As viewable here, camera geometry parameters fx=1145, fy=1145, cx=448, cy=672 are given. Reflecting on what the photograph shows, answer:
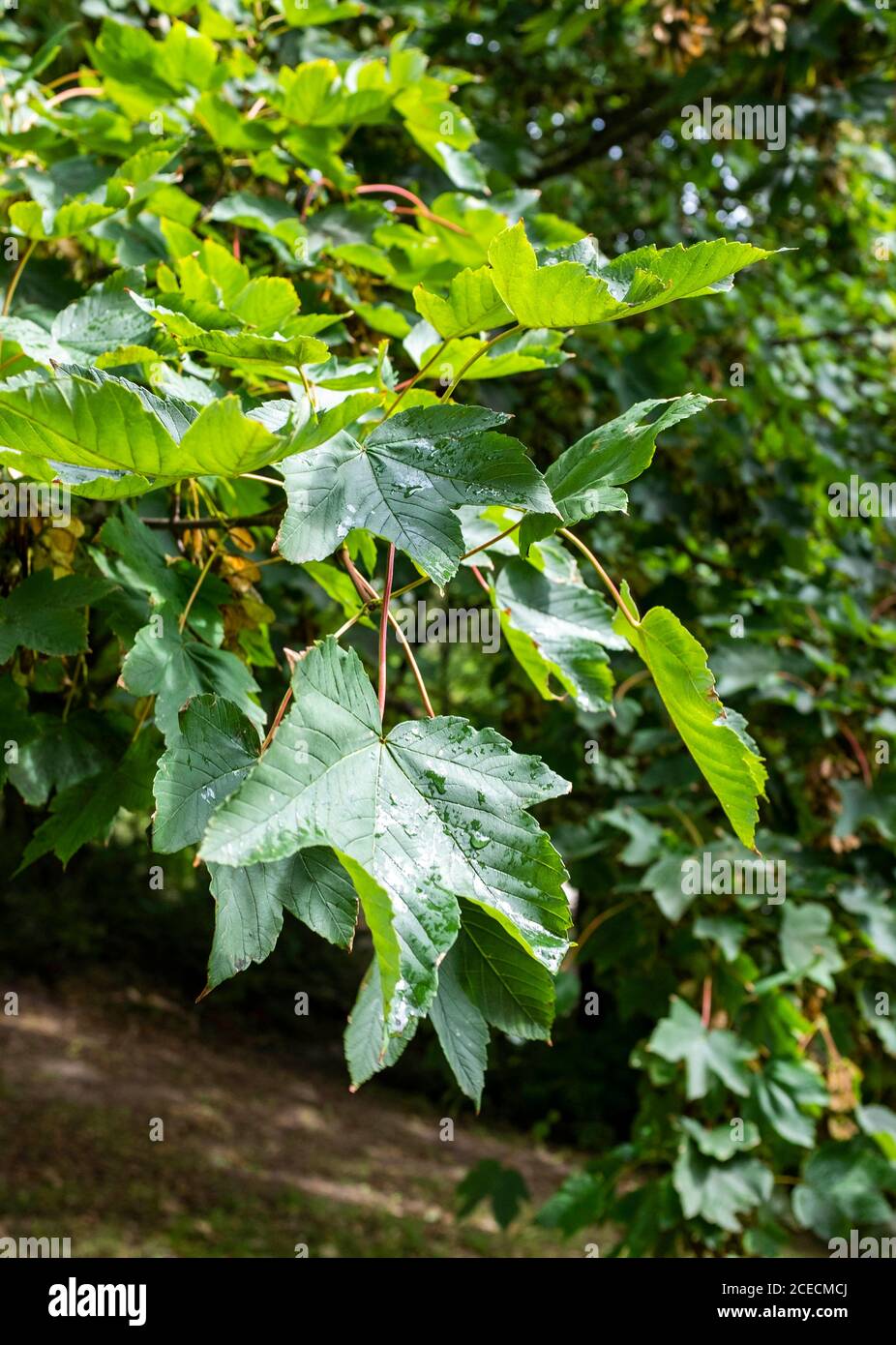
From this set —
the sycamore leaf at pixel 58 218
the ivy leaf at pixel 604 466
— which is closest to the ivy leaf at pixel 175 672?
the ivy leaf at pixel 604 466

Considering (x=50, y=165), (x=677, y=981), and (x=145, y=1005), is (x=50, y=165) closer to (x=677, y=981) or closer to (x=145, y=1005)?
(x=677, y=981)

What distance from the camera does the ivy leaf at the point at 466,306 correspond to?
2.86 feet

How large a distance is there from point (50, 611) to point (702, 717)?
612 millimetres

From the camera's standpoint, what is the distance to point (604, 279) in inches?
32.5

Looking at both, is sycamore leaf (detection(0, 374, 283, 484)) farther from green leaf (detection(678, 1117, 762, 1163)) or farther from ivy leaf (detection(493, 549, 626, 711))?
green leaf (detection(678, 1117, 762, 1163))

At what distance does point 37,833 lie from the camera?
1161 millimetres

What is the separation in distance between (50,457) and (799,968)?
2.16 m

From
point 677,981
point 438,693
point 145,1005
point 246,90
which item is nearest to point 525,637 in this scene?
point 246,90

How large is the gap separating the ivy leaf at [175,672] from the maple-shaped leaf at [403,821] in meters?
0.18
